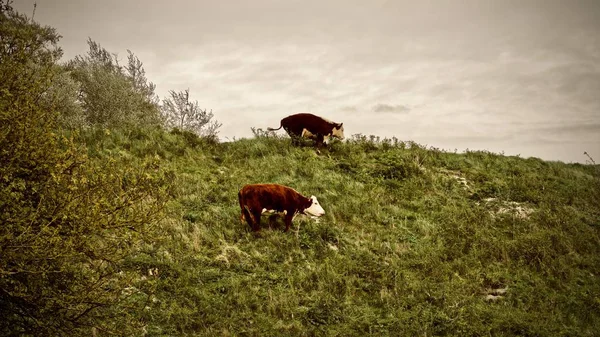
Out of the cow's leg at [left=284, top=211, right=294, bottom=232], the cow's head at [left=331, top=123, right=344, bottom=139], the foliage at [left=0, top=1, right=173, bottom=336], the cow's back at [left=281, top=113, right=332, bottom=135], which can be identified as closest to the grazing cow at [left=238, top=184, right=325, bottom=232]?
the cow's leg at [left=284, top=211, right=294, bottom=232]

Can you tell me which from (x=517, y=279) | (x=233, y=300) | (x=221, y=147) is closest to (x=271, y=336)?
(x=233, y=300)

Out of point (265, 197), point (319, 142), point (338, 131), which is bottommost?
point (265, 197)

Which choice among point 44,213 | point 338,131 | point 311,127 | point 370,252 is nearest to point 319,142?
point 311,127

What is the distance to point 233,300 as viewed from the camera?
7.46 meters

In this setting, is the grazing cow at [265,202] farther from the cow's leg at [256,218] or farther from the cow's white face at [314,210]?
the cow's white face at [314,210]

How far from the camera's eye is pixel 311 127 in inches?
661

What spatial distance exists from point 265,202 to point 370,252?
10.3 ft

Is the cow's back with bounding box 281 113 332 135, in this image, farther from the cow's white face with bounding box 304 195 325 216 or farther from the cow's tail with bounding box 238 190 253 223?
the cow's tail with bounding box 238 190 253 223

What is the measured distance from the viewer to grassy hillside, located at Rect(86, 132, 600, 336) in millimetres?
7250

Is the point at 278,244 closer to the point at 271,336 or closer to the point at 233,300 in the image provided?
the point at 233,300

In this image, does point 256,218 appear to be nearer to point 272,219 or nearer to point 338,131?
point 272,219

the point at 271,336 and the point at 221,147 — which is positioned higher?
the point at 221,147

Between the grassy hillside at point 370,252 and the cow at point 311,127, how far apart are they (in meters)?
0.92

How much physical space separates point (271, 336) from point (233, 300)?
1195 millimetres
